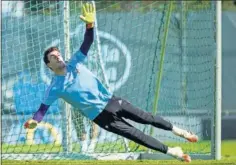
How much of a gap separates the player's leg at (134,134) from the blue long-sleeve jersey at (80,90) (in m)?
0.11

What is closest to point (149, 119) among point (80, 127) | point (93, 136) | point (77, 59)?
point (77, 59)

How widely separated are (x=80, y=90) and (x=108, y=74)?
16.0ft

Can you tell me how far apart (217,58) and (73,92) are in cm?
249

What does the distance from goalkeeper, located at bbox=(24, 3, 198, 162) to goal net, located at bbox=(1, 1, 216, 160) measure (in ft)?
7.95

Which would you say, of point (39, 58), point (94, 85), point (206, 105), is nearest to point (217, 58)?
point (206, 105)

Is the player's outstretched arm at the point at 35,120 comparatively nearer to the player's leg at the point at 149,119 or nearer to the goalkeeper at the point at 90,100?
the goalkeeper at the point at 90,100

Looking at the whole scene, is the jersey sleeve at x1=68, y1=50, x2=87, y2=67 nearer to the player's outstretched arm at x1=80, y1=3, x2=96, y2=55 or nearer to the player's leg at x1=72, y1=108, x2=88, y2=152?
the player's outstretched arm at x1=80, y1=3, x2=96, y2=55

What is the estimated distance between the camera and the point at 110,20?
50.5ft

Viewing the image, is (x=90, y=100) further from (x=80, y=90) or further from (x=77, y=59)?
(x=77, y=59)

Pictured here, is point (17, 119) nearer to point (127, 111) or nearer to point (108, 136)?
point (108, 136)

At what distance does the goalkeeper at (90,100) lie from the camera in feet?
32.9

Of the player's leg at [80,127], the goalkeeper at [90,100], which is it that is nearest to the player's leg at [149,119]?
the goalkeeper at [90,100]

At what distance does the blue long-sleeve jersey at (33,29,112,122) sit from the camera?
10086mm

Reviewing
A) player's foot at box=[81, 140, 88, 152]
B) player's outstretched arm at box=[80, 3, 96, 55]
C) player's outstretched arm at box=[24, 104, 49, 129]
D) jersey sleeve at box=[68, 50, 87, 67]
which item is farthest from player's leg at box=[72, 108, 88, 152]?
player's outstretched arm at box=[80, 3, 96, 55]
